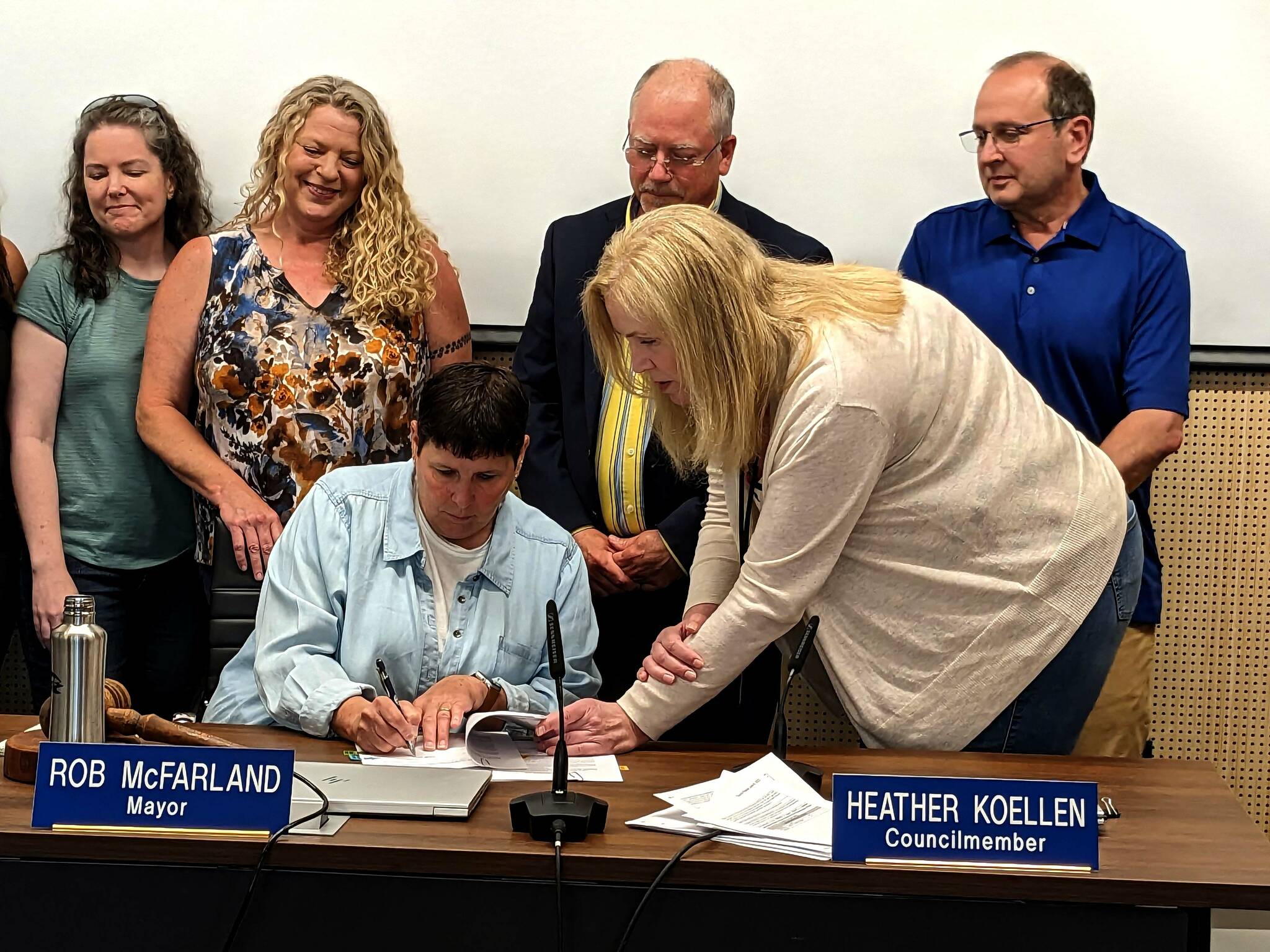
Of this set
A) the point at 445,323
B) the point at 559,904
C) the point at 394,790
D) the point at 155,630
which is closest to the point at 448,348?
the point at 445,323

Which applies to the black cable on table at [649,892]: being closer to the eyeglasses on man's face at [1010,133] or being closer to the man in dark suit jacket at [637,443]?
the man in dark suit jacket at [637,443]

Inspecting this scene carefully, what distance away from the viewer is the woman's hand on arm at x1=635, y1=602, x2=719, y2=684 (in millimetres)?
1882

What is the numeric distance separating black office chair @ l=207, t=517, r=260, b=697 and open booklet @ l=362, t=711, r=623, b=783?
0.56 meters

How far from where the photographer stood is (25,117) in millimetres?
3205

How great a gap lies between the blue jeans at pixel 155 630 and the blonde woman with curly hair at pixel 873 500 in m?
1.30

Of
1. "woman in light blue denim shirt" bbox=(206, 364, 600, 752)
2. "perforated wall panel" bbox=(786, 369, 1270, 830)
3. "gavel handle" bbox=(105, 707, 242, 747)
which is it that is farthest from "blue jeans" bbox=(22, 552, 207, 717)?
"perforated wall panel" bbox=(786, 369, 1270, 830)

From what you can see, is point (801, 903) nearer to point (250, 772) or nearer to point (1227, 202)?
point (250, 772)

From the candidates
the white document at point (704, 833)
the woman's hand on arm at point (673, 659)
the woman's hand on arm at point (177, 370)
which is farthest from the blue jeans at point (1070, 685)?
the woman's hand on arm at point (177, 370)

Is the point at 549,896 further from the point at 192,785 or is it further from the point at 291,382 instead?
the point at 291,382

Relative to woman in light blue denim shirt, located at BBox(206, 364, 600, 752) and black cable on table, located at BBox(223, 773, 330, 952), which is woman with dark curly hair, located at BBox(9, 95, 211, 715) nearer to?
woman in light blue denim shirt, located at BBox(206, 364, 600, 752)

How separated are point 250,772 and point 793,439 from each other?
2.56 ft

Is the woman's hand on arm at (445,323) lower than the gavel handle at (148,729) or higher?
higher

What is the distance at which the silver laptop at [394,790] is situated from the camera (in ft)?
5.18

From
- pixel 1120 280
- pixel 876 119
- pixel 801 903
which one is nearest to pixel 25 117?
pixel 876 119
